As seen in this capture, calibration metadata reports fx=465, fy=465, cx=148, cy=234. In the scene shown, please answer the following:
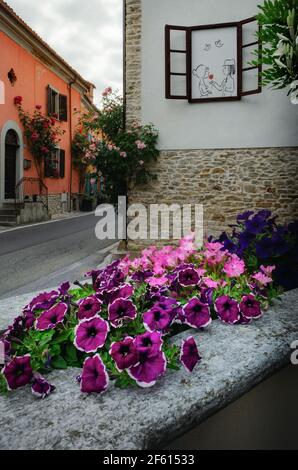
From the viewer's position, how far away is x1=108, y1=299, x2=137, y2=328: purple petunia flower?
1.49 metres

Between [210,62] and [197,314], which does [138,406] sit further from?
[210,62]

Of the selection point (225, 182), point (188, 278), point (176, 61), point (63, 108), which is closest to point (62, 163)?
point (63, 108)

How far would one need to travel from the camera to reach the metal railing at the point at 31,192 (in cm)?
1702

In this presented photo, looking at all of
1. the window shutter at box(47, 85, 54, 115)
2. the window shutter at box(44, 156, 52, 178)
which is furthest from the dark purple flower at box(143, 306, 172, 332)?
the window shutter at box(47, 85, 54, 115)

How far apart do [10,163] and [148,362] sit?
1680 cm

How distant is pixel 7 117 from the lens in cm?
1628

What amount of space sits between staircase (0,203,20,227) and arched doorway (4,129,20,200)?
3.38ft

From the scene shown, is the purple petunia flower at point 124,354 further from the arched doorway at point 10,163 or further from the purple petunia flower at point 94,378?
the arched doorway at point 10,163

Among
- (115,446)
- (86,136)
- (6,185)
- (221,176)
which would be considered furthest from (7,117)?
(115,446)

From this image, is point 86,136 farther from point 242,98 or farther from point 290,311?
point 290,311

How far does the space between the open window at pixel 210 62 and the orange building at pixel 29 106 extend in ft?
25.7
